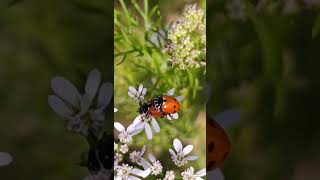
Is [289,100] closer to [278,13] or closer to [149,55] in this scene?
[278,13]

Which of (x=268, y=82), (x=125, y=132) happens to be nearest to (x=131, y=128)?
(x=125, y=132)

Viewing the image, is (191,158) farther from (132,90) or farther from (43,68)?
(43,68)

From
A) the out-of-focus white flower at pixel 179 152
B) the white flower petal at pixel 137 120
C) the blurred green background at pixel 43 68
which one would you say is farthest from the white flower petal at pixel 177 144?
the blurred green background at pixel 43 68

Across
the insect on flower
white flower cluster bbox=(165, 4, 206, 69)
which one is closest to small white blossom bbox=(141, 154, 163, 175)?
the insect on flower

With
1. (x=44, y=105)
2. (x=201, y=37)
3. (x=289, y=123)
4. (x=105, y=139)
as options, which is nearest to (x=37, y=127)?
(x=44, y=105)

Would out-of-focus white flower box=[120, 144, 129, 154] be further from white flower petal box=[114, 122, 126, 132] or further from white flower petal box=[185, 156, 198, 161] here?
white flower petal box=[185, 156, 198, 161]

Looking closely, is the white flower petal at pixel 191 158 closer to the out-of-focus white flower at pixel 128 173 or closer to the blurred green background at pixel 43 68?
the out-of-focus white flower at pixel 128 173
